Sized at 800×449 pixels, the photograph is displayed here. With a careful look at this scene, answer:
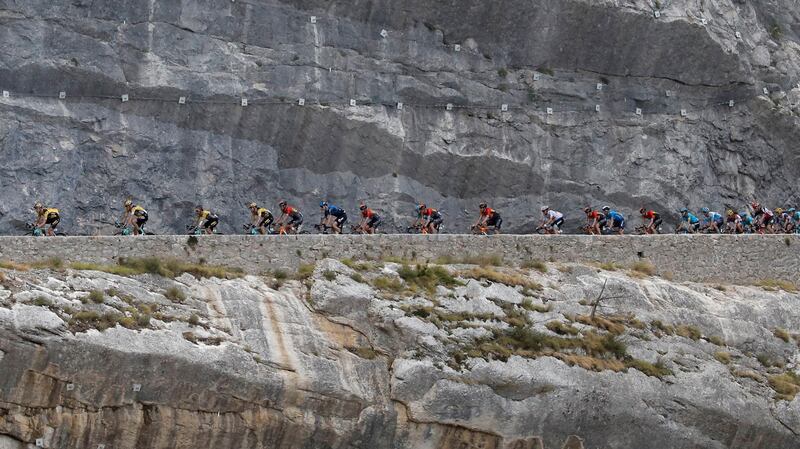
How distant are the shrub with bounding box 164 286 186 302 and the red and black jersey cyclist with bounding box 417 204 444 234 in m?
12.2

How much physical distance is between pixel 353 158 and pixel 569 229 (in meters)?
8.57

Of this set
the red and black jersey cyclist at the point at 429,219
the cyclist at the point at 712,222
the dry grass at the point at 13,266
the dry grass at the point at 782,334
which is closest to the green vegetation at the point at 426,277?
the red and black jersey cyclist at the point at 429,219

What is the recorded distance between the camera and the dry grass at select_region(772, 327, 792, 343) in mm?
46625

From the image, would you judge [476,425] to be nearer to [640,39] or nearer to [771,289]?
[771,289]

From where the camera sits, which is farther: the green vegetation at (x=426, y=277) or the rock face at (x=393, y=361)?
the green vegetation at (x=426, y=277)

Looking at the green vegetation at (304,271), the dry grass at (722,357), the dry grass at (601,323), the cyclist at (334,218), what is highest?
the dry grass at (601,323)

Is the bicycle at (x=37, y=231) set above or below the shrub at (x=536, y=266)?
below

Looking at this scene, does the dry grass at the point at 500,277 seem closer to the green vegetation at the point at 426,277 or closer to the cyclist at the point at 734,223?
the green vegetation at the point at 426,277

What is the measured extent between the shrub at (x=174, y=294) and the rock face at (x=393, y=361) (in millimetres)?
39

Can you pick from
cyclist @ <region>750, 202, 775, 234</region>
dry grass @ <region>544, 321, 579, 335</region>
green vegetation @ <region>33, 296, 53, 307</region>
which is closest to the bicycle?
green vegetation @ <region>33, 296, 53, 307</region>

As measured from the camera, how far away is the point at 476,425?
40219 millimetres

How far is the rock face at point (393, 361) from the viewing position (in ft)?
119

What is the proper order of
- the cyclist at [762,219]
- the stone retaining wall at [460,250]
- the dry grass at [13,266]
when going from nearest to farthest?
1. the dry grass at [13,266]
2. the stone retaining wall at [460,250]
3. the cyclist at [762,219]

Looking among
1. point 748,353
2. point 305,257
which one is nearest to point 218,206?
point 305,257
